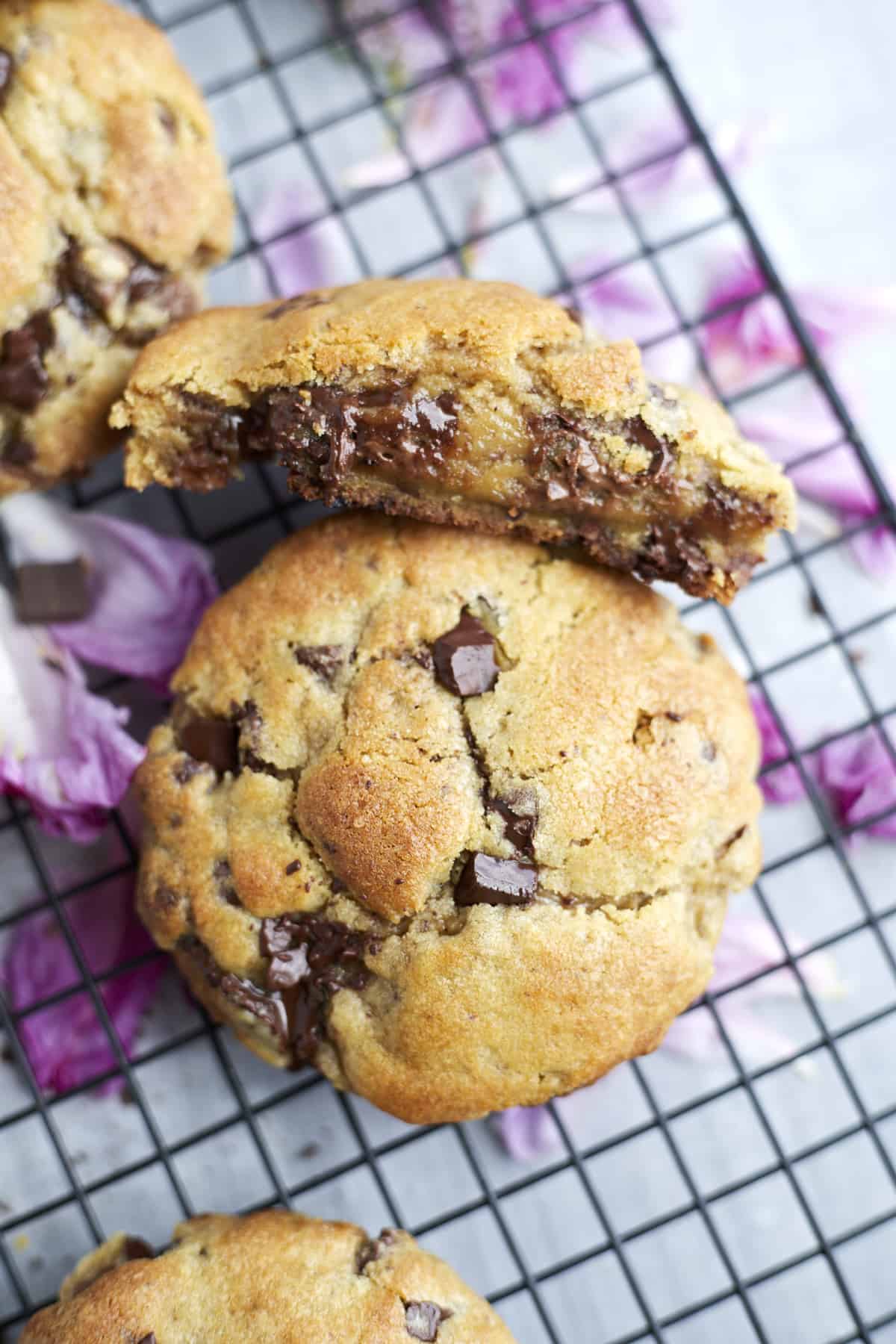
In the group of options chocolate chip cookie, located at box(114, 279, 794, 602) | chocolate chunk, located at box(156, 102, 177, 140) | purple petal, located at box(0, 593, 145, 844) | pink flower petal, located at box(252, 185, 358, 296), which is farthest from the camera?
pink flower petal, located at box(252, 185, 358, 296)

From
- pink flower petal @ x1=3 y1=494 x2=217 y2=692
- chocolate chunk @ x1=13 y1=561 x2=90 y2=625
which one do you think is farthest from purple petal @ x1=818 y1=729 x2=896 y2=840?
chocolate chunk @ x1=13 y1=561 x2=90 y2=625

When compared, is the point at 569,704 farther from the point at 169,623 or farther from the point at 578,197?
the point at 578,197

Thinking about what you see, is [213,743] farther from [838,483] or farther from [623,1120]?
[838,483]

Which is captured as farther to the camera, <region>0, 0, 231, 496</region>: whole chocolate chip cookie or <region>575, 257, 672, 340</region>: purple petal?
<region>575, 257, 672, 340</region>: purple petal

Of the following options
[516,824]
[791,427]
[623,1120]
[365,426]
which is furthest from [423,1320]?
[791,427]

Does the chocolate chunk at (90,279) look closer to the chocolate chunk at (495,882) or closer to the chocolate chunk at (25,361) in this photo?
the chocolate chunk at (25,361)

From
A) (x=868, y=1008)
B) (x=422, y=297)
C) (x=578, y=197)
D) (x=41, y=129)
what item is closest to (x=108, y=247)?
(x=41, y=129)

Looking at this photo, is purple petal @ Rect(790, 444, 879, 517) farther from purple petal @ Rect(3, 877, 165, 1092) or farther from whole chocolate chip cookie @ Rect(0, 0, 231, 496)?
purple petal @ Rect(3, 877, 165, 1092)
